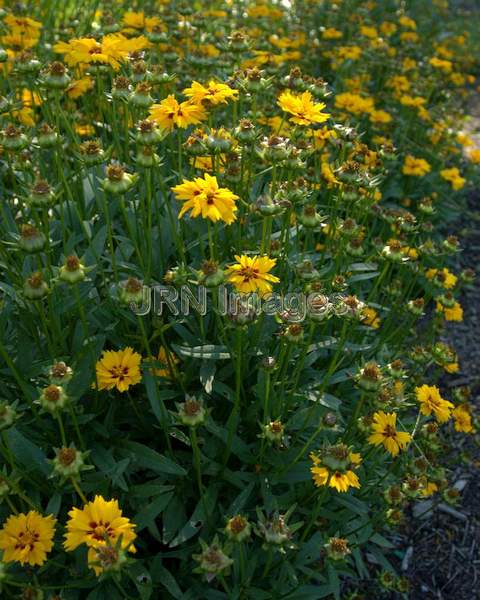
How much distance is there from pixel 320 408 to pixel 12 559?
3.62 ft

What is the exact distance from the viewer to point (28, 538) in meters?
1.74

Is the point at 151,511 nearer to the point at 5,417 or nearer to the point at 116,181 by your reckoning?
the point at 5,417

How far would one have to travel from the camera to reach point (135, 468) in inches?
82.4

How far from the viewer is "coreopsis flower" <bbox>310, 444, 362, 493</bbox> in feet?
6.09

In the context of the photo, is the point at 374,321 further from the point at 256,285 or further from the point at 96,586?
the point at 96,586

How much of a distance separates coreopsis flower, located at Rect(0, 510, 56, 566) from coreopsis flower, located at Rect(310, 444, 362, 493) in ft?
2.55

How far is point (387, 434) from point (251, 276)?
74cm

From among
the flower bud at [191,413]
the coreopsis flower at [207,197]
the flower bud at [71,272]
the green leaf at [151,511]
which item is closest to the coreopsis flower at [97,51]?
the coreopsis flower at [207,197]

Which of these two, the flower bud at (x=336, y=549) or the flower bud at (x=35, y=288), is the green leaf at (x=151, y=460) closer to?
the flower bud at (x=336, y=549)

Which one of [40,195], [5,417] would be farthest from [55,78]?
[5,417]

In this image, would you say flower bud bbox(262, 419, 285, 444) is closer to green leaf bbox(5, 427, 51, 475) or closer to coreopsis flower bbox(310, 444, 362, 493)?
coreopsis flower bbox(310, 444, 362, 493)

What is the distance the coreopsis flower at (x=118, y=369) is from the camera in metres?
2.04

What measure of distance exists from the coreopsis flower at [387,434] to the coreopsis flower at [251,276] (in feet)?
2.06

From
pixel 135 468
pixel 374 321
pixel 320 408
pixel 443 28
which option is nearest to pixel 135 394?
pixel 135 468
